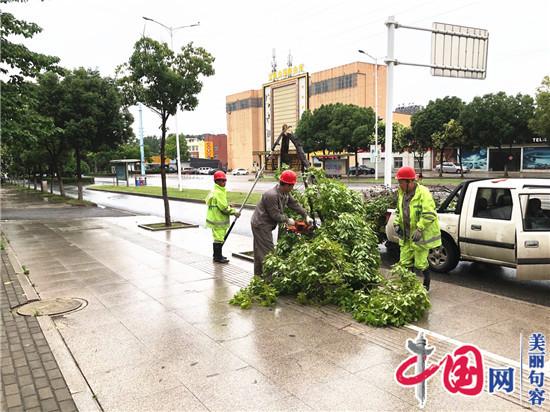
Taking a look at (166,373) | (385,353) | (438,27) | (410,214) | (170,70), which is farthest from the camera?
(170,70)

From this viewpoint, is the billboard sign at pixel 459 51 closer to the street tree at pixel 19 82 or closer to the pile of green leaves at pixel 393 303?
the pile of green leaves at pixel 393 303

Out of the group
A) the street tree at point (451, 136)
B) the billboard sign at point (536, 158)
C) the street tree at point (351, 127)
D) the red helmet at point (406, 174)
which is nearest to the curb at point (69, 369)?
the red helmet at point (406, 174)

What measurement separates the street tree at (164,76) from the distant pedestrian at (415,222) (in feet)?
26.4

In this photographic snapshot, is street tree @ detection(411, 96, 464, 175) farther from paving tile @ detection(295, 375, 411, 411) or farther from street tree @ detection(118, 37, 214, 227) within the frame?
paving tile @ detection(295, 375, 411, 411)

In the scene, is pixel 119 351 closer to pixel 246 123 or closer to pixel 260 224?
pixel 260 224

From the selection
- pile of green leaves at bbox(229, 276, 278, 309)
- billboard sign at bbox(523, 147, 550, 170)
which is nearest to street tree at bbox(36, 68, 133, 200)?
pile of green leaves at bbox(229, 276, 278, 309)

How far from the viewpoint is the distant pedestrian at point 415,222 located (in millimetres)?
5883

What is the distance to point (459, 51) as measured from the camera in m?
10.5

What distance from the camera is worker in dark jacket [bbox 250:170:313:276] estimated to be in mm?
6316

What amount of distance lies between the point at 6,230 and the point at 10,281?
7578 mm

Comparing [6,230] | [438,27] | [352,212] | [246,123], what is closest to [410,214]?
[352,212]

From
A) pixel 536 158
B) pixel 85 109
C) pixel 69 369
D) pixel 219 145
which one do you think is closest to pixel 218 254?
pixel 69 369

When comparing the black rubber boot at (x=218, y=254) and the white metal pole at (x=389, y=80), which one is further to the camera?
the white metal pole at (x=389, y=80)

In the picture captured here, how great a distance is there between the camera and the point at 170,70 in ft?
39.4
